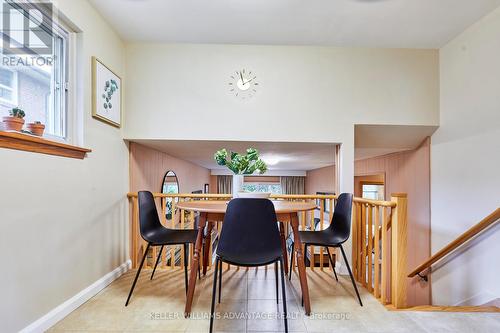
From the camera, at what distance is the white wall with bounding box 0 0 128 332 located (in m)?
1.29

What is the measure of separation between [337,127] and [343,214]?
103 centimetres

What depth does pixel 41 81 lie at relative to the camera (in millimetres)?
1621

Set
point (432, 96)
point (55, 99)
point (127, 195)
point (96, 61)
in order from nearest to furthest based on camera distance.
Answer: point (55, 99) → point (96, 61) → point (127, 195) → point (432, 96)

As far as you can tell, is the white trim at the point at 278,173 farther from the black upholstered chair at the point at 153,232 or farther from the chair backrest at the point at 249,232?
the chair backrest at the point at 249,232

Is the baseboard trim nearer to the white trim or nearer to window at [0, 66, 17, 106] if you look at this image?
window at [0, 66, 17, 106]

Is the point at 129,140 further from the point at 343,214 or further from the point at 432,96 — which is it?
the point at 432,96

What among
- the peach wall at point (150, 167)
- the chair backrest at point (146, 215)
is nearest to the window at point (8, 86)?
the chair backrest at point (146, 215)

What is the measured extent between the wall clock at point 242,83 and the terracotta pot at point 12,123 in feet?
5.74

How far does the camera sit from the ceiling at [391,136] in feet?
8.86

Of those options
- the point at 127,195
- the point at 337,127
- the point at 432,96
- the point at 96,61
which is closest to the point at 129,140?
the point at 127,195

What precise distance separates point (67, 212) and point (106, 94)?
3.64 ft

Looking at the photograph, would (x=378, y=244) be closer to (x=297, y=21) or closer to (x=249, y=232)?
(x=249, y=232)

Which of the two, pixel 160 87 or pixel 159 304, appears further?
pixel 160 87

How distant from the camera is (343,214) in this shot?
2018 mm
